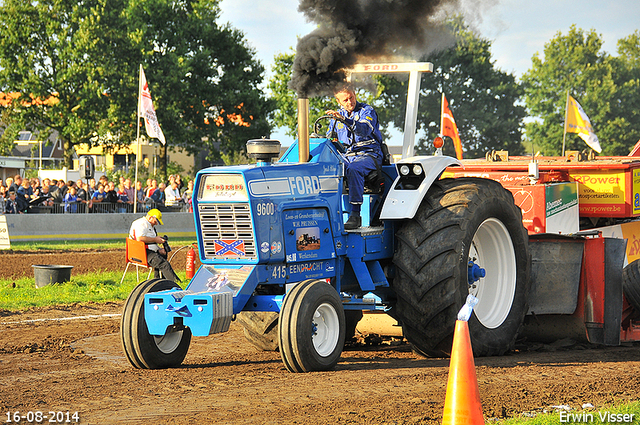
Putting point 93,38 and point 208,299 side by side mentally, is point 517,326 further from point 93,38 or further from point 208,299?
point 93,38

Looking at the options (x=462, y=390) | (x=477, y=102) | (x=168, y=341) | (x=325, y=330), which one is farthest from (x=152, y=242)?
(x=477, y=102)

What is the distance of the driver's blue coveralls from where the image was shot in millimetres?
6767

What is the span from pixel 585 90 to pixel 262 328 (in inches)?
2572

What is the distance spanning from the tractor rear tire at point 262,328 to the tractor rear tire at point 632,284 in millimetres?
3384

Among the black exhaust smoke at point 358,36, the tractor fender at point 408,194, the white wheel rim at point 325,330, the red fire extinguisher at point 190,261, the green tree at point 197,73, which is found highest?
the green tree at point 197,73

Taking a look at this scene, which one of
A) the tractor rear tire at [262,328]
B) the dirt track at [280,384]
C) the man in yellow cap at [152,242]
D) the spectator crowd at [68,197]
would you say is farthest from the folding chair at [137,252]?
the spectator crowd at [68,197]

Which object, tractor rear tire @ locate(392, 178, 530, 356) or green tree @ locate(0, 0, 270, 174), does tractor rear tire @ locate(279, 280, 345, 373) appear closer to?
tractor rear tire @ locate(392, 178, 530, 356)

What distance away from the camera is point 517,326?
7.23 meters

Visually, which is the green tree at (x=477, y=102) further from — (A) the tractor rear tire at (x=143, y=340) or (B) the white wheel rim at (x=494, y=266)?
(A) the tractor rear tire at (x=143, y=340)

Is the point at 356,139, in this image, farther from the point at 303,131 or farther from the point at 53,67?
the point at 53,67

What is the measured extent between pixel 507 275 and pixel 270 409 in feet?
11.4

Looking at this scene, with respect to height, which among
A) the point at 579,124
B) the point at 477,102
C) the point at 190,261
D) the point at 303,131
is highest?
the point at 477,102

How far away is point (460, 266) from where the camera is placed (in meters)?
6.49

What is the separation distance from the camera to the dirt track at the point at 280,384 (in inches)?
187
